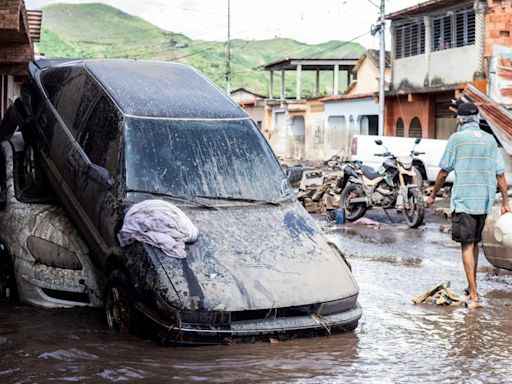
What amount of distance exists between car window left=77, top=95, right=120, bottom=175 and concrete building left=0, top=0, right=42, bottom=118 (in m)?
2.64

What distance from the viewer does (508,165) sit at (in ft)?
71.5

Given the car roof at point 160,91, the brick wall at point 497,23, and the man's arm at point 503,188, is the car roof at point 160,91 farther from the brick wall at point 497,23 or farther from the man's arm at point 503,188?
the brick wall at point 497,23

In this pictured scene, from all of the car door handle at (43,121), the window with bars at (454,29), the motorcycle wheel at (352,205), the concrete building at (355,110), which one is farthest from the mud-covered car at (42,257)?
the concrete building at (355,110)

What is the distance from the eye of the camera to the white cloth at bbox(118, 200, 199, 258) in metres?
6.02

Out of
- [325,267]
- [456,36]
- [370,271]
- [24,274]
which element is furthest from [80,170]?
[456,36]

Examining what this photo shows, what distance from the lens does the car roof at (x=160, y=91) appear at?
24.1 feet

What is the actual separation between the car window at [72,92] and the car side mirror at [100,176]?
71cm

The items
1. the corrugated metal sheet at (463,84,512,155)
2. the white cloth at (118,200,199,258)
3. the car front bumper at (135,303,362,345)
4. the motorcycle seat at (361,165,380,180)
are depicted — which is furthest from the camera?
the corrugated metal sheet at (463,84,512,155)

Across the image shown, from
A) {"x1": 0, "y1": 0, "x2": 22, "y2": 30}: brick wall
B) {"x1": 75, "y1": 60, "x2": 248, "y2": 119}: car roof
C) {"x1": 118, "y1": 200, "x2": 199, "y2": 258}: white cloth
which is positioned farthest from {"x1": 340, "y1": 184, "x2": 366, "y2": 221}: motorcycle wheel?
{"x1": 118, "y1": 200, "x2": 199, "y2": 258}: white cloth

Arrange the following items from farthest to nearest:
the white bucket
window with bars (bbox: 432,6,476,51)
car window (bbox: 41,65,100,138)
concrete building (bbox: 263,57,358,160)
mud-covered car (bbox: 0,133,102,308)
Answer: concrete building (bbox: 263,57,358,160) → window with bars (bbox: 432,6,476,51) → the white bucket → car window (bbox: 41,65,100,138) → mud-covered car (bbox: 0,133,102,308)

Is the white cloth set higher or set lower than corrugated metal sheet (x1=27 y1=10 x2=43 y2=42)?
lower

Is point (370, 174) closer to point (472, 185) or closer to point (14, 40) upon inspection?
point (14, 40)

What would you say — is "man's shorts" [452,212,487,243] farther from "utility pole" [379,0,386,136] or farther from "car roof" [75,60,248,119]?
"utility pole" [379,0,386,136]

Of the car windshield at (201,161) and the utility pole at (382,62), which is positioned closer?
the car windshield at (201,161)
